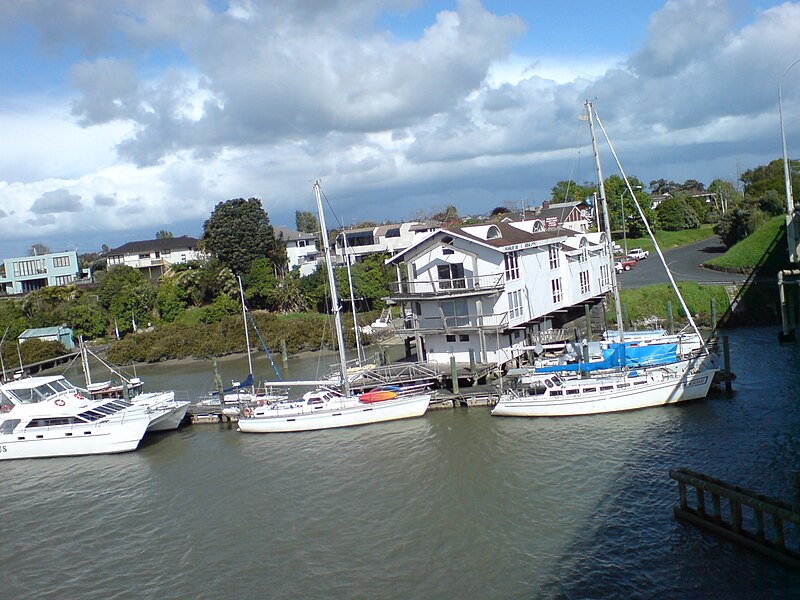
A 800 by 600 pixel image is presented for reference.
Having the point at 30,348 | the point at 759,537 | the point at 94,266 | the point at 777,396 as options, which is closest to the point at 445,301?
the point at 777,396

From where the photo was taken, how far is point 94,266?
10512 cm

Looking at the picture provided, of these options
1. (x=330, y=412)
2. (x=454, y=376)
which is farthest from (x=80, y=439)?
(x=454, y=376)

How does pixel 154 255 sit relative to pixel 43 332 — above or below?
above

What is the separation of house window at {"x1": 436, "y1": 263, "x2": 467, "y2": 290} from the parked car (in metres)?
34.4

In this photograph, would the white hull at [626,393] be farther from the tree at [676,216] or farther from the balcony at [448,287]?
the tree at [676,216]

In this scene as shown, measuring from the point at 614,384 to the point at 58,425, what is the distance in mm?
26737

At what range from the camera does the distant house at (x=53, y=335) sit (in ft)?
234

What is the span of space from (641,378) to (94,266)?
306 feet

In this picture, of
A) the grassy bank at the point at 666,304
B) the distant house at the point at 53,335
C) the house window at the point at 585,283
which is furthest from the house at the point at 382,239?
the grassy bank at the point at 666,304

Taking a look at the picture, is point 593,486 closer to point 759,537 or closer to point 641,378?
point 759,537

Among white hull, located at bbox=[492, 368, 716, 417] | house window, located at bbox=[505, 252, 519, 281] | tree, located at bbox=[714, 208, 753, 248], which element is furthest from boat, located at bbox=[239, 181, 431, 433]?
tree, located at bbox=[714, 208, 753, 248]

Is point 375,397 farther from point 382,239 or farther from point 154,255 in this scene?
point 154,255

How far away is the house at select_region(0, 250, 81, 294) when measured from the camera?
94.5 metres

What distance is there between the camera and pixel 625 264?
72.4m
